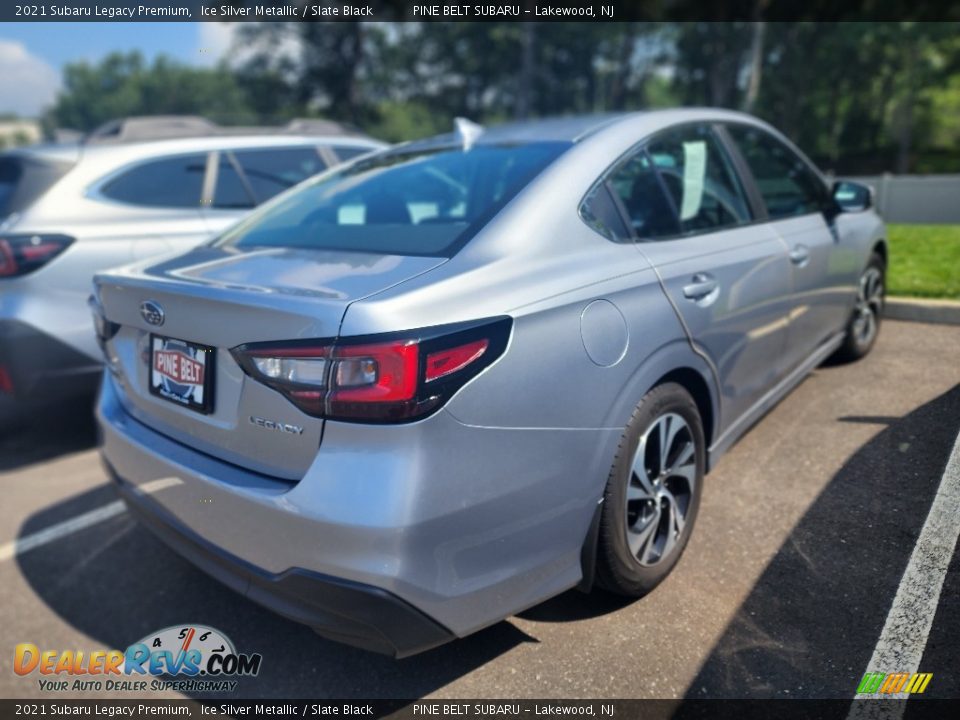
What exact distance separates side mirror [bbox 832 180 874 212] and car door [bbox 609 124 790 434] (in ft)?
3.31

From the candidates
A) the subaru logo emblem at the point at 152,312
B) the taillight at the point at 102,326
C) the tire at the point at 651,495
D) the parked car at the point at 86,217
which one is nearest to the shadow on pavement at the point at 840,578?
the tire at the point at 651,495

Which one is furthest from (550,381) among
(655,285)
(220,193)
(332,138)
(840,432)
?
(332,138)

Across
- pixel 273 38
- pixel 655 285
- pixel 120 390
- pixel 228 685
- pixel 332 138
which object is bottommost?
pixel 228 685

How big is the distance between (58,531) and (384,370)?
2569mm

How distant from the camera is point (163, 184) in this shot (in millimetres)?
4777

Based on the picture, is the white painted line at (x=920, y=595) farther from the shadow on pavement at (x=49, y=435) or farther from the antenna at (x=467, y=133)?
the shadow on pavement at (x=49, y=435)

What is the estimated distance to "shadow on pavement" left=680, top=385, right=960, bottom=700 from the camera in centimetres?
213

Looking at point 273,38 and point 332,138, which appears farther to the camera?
point 273,38

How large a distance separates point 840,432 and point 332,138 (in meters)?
4.37

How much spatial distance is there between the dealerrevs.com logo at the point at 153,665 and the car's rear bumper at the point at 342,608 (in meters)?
0.51

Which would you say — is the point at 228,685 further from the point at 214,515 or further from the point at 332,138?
the point at 332,138

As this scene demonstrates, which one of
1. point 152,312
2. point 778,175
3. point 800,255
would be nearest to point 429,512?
point 152,312

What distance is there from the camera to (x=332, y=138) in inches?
237

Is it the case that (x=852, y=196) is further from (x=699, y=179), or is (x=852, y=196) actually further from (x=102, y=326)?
(x=102, y=326)
